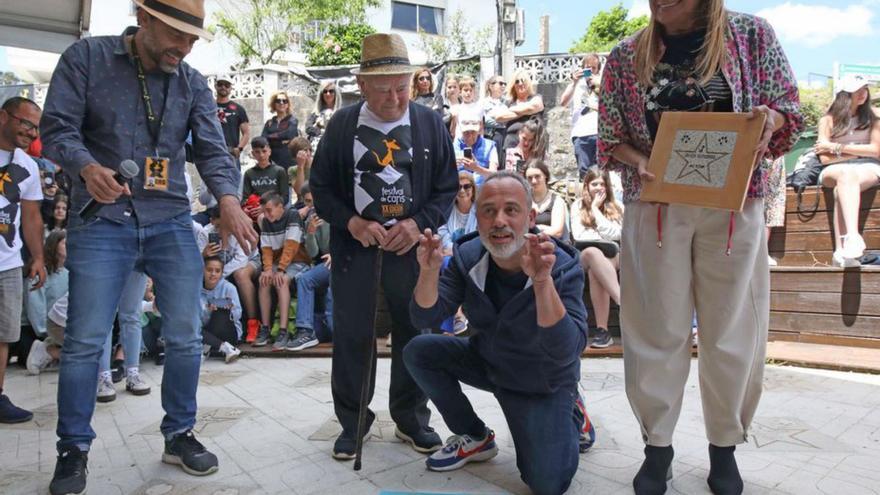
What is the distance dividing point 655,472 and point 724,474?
26 cm

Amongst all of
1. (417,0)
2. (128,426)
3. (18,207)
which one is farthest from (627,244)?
(417,0)

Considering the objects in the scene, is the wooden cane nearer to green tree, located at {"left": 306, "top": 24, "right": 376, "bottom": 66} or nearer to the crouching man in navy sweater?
the crouching man in navy sweater

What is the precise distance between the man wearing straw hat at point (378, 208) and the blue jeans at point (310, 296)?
2.97 metres

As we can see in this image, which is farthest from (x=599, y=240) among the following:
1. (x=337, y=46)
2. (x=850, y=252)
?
(x=337, y=46)

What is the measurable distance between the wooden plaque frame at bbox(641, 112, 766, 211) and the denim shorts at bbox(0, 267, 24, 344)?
3.52 metres

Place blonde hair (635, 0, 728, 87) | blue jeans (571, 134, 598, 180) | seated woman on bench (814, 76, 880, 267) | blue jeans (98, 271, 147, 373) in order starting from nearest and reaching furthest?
blonde hair (635, 0, 728, 87), blue jeans (98, 271, 147, 373), seated woman on bench (814, 76, 880, 267), blue jeans (571, 134, 598, 180)

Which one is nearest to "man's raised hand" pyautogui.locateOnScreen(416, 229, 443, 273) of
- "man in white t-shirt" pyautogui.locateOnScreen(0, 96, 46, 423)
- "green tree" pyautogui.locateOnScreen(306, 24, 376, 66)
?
"man in white t-shirt" pyautogui.locateOnScreen(0, 96, 46, 423)

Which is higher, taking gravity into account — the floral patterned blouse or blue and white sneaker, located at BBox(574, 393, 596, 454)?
the floral patterned blouse

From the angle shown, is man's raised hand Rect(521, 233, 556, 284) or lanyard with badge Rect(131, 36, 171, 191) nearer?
man's raised hand Rect(521, 233, 556, 284)

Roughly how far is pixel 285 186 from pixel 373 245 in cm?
500

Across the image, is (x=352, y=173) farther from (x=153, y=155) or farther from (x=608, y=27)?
(x=608, y=27)

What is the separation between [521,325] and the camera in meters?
2.50

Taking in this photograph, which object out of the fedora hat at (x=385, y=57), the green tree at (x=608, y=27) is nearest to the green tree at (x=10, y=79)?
the fedora hat at (x=385, y=57)

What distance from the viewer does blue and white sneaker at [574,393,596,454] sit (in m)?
2.85
